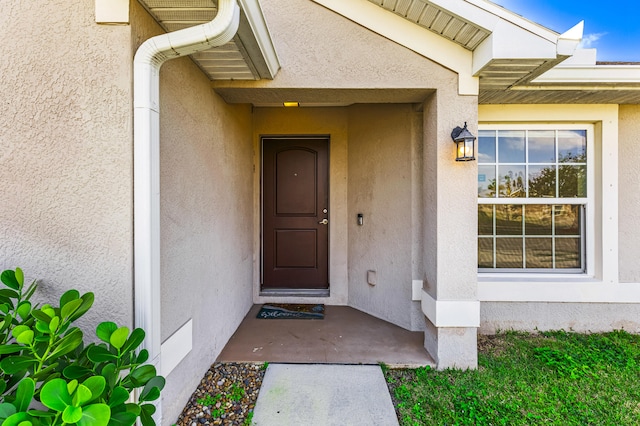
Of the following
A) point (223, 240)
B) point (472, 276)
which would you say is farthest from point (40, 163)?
point (472, 276)

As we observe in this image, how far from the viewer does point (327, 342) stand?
3289 millimetres

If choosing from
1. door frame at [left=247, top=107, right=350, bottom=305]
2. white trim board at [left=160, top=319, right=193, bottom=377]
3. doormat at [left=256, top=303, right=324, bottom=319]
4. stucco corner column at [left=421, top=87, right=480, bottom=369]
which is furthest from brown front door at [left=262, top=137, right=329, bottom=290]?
white trim board at [left=160, top=319, right=193, bottom=377]

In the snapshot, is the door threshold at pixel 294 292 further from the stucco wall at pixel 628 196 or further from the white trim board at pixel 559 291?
the stucco wall at pixel 628 196

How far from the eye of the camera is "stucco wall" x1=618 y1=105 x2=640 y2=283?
3535mm

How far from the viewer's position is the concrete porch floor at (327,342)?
2.97m

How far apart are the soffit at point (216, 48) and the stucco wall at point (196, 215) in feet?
0.28

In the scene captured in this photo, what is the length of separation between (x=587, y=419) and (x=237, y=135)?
4.11m

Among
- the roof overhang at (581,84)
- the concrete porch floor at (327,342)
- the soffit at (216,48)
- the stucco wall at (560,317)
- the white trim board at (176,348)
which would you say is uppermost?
the roof overhang at (581,84)

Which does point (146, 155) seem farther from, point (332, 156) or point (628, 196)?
point (628, 196)

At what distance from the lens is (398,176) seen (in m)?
3.73

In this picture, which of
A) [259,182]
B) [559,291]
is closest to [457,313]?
[559,291]

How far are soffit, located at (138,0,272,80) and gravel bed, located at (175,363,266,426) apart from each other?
2.68m

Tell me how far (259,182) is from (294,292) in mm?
1769

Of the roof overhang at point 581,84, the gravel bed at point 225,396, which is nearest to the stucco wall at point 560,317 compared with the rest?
the roof overhang at point 581,84
